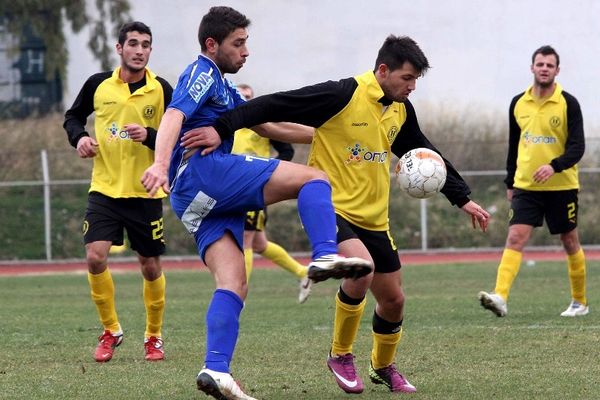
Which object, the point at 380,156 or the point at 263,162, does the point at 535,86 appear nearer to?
the point at 380,156

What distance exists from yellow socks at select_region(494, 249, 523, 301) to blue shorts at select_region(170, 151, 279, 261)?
448cm

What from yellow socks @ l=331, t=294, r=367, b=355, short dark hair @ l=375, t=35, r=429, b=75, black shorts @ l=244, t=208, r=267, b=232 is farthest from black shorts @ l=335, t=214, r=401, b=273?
black shorts @ l=244, t=208, r=267, b=232

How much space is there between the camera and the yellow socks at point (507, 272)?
32.5 ft

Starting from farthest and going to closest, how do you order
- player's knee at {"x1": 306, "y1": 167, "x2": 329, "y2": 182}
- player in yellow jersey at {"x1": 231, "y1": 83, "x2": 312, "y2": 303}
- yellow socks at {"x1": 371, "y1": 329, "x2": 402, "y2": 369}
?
player in yellow jersey at {"x1": 231, "y1": 83, "x2": 312, "y2": 303} < yellow socks at {"x1": 371, "y1": 329, "x2": 402, "y2": 369} < player's knee at {"x1": 306, "y1": 167, "x2": 329, "y2": 182}

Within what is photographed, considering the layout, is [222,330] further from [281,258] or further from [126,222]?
[281,258]

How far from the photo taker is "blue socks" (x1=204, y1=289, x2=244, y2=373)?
217 inches

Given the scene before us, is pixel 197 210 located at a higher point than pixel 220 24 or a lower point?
lower

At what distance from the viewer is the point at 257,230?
12.6 m

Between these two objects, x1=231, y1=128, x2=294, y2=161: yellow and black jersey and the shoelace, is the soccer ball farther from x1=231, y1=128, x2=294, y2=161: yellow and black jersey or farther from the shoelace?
x1=231, y1=128, x2=294, y2=161: yellow and black jersey

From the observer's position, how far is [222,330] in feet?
18.3

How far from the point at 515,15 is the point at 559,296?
50.8ft

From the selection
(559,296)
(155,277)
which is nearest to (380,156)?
(155,277)

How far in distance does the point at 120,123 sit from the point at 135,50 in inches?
19.4

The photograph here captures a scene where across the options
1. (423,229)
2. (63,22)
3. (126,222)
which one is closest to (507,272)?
(126,222)
